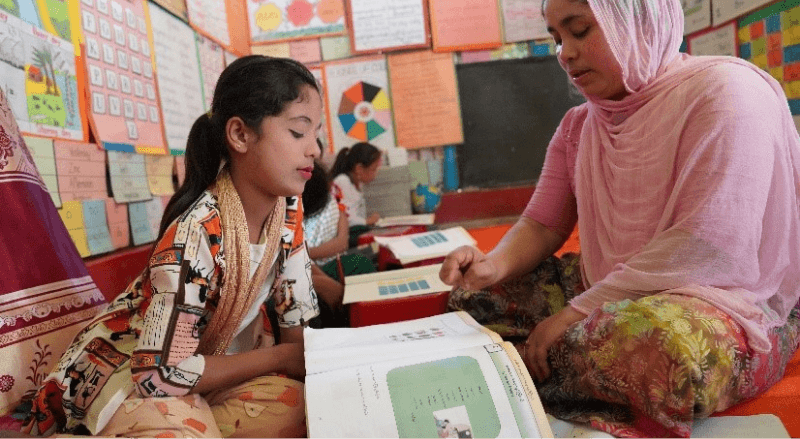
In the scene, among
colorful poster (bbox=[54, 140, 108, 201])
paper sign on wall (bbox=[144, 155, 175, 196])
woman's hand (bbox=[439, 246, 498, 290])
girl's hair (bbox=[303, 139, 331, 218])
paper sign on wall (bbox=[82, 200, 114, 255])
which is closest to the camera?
woman's hand (bbox=[439, 246, 498, 290])

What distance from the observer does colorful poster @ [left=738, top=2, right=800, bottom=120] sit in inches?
79.3

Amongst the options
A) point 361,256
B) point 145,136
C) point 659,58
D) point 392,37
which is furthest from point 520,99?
point 659,58

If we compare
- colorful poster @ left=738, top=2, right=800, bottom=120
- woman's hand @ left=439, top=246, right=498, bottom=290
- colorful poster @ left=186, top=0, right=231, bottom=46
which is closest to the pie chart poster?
colorful poster @ left=186, top=0, right=231, bottom=46

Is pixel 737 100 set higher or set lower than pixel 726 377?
higher

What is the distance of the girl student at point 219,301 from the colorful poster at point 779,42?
185cm

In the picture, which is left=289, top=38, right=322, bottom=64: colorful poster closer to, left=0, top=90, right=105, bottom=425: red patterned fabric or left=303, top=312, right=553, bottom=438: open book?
left=0, top=90, right=105, bottom=425: red patterned fabric

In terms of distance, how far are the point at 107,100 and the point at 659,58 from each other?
1.53 metres

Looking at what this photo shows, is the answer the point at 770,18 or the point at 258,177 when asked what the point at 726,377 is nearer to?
the point at 258,177

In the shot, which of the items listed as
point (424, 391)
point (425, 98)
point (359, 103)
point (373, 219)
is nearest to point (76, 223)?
point (424, 391)

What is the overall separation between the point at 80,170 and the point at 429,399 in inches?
52.7

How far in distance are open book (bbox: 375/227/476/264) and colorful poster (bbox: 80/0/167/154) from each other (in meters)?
0.90

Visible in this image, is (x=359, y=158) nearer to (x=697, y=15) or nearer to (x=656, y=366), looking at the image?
(x=697, y=15)

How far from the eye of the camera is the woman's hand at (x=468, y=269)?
3.58ft

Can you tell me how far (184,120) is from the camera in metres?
2.34
